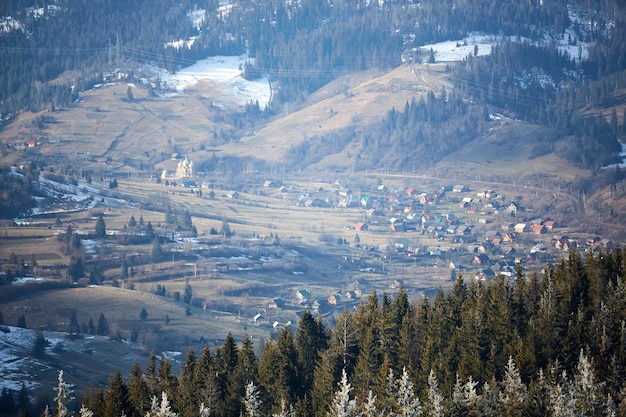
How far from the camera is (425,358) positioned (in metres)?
61.2

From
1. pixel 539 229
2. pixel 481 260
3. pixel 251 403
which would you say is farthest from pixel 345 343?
pixel 539 229

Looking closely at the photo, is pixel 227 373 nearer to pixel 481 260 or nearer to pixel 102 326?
pixel 102 326

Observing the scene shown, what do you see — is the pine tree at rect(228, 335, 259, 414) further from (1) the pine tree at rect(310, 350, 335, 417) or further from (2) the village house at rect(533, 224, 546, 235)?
(2) the village house at rect(533, 224, 546, 235)

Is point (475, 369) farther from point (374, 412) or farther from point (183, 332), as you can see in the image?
point (183, 332)

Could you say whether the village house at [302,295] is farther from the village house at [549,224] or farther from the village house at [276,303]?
the village house at [549,224]

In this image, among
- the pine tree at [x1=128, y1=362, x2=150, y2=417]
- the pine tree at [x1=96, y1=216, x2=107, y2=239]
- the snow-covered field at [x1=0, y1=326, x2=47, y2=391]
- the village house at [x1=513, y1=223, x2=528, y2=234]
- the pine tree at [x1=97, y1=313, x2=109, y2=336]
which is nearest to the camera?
the pine tree at [x1=128, y1=362, x2=150, y2=417]

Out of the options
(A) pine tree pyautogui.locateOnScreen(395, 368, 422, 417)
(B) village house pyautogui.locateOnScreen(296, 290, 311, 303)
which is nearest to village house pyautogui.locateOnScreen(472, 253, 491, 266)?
(B) village house pyautogui.locateOnScreen(296, 290, 311, 303)

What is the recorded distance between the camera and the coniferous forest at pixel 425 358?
5688 cm

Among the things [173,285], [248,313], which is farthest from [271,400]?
[173,285]

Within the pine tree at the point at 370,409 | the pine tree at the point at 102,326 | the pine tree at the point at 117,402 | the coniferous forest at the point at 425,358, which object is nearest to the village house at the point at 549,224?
the pine tree at the point at 102,326

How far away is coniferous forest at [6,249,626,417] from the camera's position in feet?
187

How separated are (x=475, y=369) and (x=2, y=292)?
92.2 m

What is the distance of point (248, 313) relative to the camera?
141 metres

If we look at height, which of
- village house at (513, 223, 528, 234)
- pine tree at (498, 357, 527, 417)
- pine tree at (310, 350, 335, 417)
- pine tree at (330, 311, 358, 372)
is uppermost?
pine tree at (498, 357, 527, 417)
